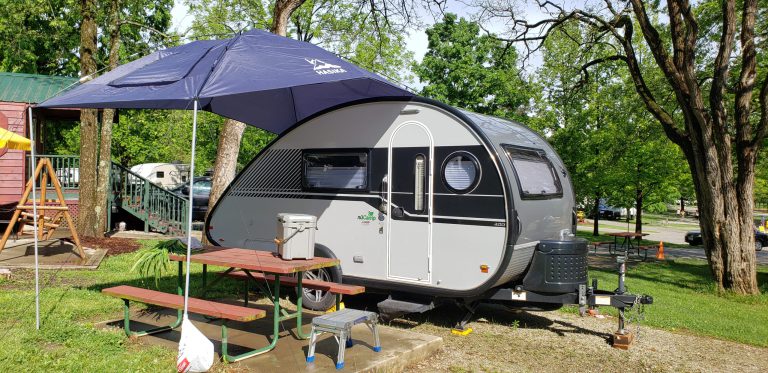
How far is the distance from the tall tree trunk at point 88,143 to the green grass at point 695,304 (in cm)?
1040

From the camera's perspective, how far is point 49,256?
10.3 m

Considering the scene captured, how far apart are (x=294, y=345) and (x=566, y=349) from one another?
3022 millimetres

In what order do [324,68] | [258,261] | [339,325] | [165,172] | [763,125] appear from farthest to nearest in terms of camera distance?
[165,172] < [763,125] < [324,68] < [258,261] < [339,325]

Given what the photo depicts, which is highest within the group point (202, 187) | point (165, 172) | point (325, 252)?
point (165, 172)

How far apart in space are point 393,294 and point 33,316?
3.98m

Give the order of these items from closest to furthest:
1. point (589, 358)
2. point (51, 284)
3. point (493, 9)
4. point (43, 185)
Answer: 1. point (589, 358)
2. point (51, 284)
3. point (43, 185)
4. point (493, 9)

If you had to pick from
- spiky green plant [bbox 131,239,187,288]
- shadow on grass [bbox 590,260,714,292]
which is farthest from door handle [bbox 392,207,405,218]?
shadow on grass [bbox 590,260,714,292]

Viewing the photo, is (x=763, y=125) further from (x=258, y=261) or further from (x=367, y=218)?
(x=258, y=261)

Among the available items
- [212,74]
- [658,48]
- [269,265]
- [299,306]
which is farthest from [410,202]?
[658,48]

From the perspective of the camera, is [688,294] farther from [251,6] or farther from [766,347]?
[251,6]

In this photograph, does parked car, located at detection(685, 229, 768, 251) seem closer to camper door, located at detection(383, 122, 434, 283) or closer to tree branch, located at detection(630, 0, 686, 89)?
tree branch, located at detection(630, 0, 686, 89)

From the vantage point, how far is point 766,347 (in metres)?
7.54

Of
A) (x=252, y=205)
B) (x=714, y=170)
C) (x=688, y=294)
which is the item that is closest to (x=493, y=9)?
(x=714, y=170)

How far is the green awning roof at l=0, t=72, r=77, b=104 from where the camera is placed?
14859 millimetres
